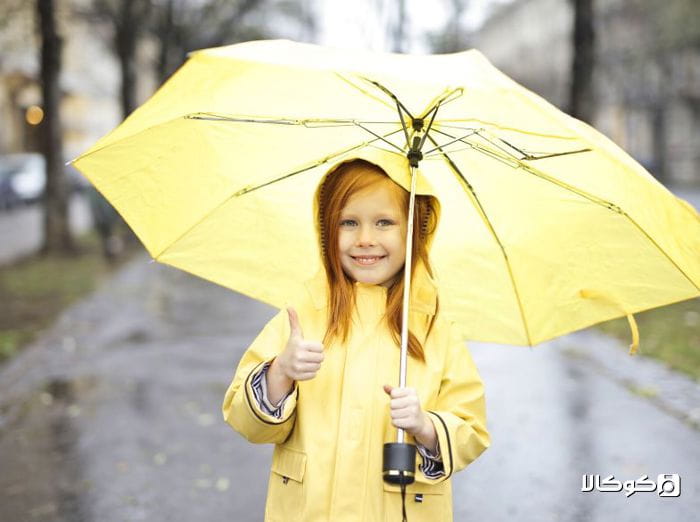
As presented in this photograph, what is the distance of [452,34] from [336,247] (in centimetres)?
3397

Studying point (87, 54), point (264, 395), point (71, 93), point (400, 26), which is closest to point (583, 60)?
point (264, 395)

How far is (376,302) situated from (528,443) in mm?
3484

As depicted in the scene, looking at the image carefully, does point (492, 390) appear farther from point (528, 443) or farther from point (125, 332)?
point (125, 332)

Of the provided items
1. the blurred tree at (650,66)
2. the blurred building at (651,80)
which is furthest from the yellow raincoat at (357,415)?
the blurred tree at (650,66)

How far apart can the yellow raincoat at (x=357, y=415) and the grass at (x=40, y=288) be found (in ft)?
20.3

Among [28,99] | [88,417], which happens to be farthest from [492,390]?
[28,99]

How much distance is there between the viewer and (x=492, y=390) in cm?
684

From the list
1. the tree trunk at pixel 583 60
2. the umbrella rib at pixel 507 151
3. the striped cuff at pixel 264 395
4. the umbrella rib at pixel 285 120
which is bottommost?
the striped cuff at pixel 264 395

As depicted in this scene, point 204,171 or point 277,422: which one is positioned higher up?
point 204,171

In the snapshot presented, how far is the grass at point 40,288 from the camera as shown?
903 centimetres

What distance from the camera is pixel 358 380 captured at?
228 centimetres

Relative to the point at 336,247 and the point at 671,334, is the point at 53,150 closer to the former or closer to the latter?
the point at 671,334

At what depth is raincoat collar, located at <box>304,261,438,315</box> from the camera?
238cm

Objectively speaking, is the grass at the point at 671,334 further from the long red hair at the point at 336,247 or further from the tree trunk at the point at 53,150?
the tree trunk at the point at 53,150
